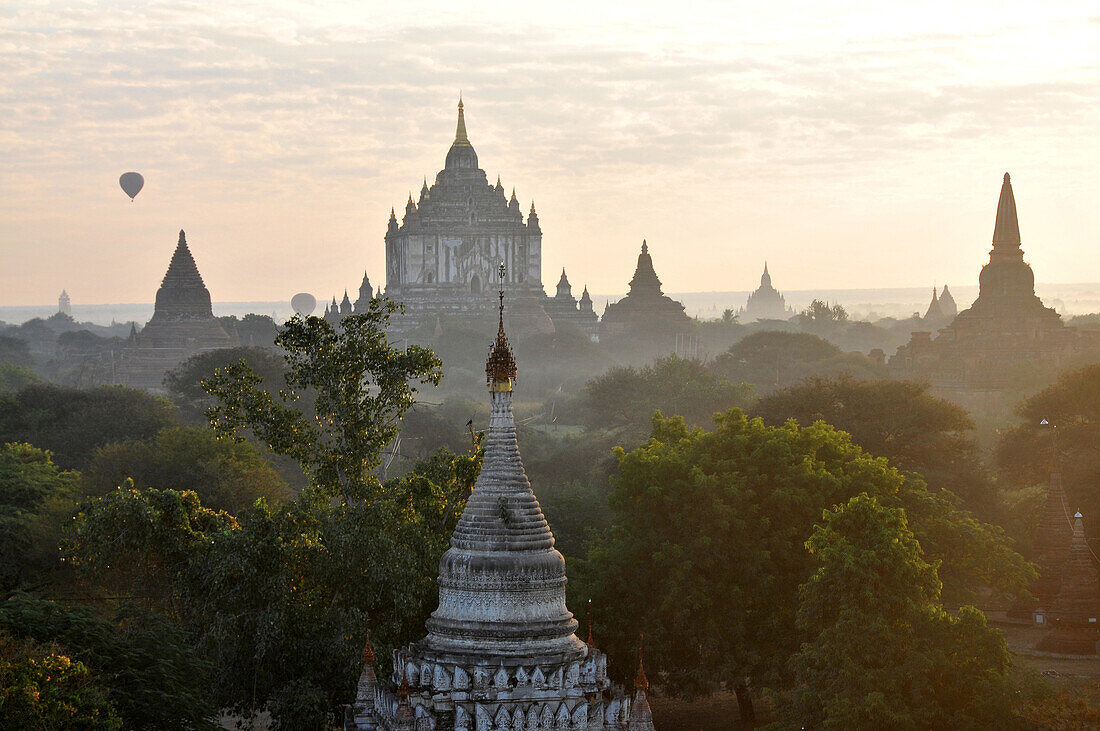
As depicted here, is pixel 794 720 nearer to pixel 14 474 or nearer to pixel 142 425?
pixel 14 474

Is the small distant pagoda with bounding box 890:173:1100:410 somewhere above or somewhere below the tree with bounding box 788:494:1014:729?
above

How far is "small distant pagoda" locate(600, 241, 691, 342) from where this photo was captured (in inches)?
5517

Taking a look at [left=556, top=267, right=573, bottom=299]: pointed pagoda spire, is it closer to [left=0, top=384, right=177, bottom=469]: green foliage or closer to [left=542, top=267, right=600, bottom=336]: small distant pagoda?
[left=542, top=267, right=600, bottom=336]: small distant pagoda

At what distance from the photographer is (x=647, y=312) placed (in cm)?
14088

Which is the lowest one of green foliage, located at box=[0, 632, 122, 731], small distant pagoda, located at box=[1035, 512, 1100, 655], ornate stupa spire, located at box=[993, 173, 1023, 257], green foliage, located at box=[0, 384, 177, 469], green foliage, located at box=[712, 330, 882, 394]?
small distant pagoda, located at box=[1035, 512, 1100, 655]

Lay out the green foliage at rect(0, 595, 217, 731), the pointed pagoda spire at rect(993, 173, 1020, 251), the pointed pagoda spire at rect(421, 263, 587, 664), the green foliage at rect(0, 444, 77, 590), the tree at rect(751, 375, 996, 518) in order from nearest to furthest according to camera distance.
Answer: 1. the pointed pagoda spire at rect(421, 263, 587, 664)
2. the green foliage at rect(0, 595, 217, 731)
3. the green foliage at rect(0, 444, 77, 590)
4. the tree at rect(751, 375, 996, 518)
5. the pointed pagoda spire at rect(993, 173, 1020, 251)

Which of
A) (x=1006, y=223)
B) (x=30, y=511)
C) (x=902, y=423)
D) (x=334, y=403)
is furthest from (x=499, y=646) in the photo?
(x=1006, y=223)

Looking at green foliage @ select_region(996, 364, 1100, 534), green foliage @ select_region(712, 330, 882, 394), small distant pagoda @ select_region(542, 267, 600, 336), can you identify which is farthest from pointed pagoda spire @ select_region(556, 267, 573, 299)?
green foliage @ select_region(996, 364, 1100, 534)

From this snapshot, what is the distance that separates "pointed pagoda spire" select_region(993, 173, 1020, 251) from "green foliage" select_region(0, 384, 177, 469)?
4477 centimetres

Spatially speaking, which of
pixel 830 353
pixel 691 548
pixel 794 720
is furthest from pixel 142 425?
pixel 830 353

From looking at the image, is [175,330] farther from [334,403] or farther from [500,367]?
[500,367]

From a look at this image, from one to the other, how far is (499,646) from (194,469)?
26.7 metres

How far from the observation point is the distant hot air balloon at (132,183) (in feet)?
405

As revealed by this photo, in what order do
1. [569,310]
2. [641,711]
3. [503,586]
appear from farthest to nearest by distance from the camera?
[569,310] < [503,586] < [641,711]
